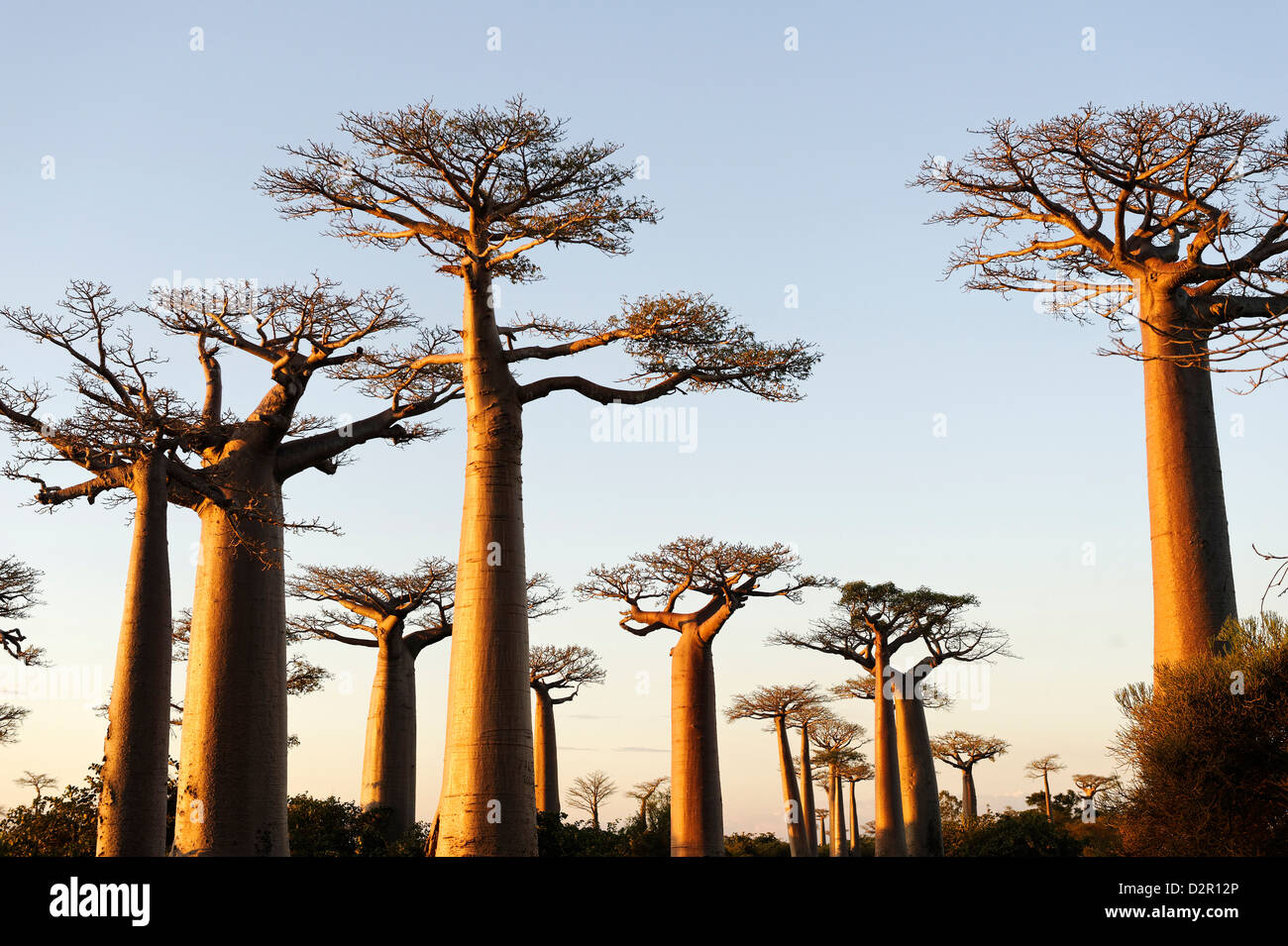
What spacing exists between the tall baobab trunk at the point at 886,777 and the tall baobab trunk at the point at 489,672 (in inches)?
481

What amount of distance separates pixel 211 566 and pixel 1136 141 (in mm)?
9692

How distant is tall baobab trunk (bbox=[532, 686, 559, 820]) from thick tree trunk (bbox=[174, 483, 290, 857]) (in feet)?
35.1

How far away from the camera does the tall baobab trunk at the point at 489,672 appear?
9.92 metres

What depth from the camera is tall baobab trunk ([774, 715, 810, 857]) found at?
2525 centimetres

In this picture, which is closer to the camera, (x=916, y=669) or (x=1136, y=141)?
(x=1136, y=141)

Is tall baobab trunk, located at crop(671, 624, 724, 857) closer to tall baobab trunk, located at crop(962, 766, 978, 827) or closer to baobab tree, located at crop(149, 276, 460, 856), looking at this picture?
baobab tree, located at crop(149, 276, 460, 856)

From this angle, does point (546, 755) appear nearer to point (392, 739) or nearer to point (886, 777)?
point (392, 739)

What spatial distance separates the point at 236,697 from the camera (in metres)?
11.8

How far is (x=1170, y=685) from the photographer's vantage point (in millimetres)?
8562

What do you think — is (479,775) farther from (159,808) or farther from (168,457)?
(168,457)

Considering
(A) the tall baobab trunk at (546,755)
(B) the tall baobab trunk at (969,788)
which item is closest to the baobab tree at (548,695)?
(A) the tall baobab trunk at (546,755)

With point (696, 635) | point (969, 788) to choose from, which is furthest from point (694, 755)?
point (969, 788)
